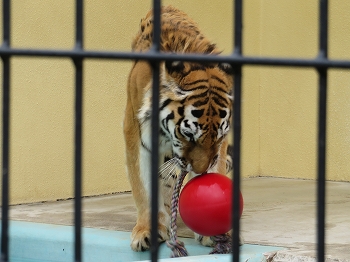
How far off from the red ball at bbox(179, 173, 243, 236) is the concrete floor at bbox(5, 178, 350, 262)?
1.03 ft

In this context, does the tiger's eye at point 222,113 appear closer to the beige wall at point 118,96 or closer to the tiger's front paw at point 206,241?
the tiger's front paw at point 206,241

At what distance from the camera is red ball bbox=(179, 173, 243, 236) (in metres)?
2.89

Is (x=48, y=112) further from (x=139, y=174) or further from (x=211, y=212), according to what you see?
(x=211, y=212)

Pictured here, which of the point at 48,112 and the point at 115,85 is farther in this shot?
the point at 115,85

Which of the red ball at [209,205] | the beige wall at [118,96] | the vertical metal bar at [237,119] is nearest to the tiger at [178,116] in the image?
the red ball at [209,205]

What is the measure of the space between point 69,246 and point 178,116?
3.18 feet

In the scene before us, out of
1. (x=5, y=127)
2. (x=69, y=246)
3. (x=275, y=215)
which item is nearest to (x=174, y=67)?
(x=69, y=246)

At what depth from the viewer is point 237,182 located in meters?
1.31

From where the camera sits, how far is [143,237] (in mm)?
3396

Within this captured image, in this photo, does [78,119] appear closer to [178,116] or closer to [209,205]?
[209,205]

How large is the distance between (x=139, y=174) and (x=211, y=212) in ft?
2.75

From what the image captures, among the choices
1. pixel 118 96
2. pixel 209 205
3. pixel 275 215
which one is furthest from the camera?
pixel 118 96

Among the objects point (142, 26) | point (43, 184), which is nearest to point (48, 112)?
point (43, 184)

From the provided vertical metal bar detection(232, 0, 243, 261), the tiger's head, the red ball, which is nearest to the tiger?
the tiger's head
